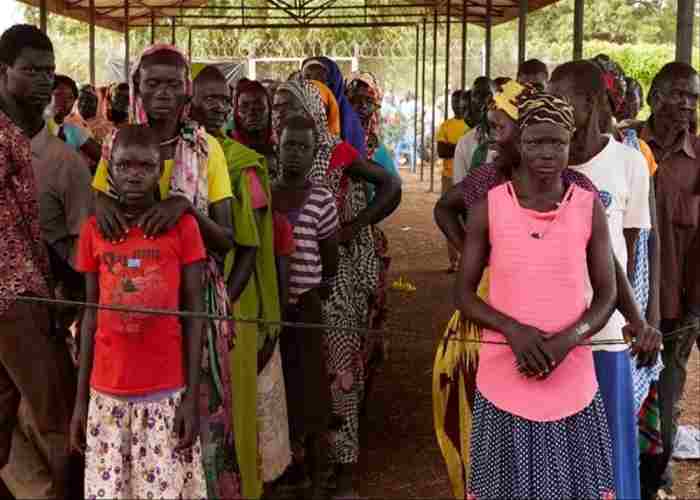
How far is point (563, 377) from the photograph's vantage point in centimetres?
270

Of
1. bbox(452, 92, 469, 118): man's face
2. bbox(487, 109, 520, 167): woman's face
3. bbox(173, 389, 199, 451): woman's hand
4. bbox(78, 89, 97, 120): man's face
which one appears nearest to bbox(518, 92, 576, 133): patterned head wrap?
bbox(487, 109, 520, 167): woman's face

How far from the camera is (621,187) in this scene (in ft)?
10.8

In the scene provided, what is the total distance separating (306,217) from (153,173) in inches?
48.6

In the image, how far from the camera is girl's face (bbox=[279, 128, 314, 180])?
4070 mm

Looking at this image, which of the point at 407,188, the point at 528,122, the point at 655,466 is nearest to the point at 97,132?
the point at 655,466

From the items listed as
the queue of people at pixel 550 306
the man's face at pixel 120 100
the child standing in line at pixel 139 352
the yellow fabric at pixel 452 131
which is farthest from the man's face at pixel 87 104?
the child standing in line at pixel 139 352

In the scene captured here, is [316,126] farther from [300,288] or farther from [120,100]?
[120,100]

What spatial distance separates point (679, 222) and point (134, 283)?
240 centimetres

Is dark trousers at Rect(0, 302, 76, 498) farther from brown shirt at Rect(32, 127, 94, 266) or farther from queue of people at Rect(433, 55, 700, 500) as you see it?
queue of people at Rect(433, 55, 700, 500)

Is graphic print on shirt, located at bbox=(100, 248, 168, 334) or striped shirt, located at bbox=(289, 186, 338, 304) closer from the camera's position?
graphic print on shirt, located at bbox=(100, 248, 168, 334)

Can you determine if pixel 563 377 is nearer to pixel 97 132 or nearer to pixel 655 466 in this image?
pixel 655 466

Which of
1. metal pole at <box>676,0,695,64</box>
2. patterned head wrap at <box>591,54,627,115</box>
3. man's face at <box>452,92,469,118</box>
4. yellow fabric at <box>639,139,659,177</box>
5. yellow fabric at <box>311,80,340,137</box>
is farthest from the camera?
man's face at <box>452,92,469,118</box>

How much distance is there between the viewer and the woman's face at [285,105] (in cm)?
430

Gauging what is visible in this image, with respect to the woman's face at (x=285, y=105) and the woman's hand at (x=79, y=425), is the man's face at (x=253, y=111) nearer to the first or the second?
the woman's face at (x=285, y=105)
